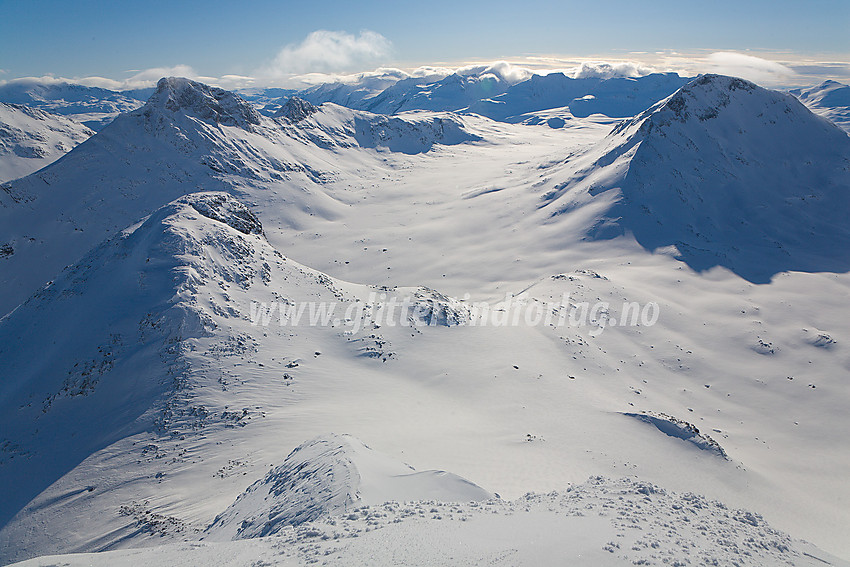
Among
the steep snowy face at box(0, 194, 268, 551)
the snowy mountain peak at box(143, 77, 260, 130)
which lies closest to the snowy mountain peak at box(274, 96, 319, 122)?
the snowy mountain peak at box(143, 77, 260, 130)

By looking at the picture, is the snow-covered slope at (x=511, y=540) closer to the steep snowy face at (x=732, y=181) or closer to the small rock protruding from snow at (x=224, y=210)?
the small rock protruding from snow at (x=224, y=210)

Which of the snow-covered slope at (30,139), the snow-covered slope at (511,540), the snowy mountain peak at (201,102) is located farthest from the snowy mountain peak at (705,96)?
the snow-covered slope at (30,139)

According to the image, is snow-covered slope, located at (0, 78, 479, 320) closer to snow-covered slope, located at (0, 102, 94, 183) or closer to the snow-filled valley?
the snow-filled valley

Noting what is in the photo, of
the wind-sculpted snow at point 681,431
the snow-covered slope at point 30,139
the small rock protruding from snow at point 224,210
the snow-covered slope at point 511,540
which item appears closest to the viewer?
the snow-covered slope at point 511,540

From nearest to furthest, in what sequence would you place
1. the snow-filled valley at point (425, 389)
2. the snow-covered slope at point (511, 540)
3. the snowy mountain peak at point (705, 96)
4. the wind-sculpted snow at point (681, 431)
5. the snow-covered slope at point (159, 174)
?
the snow-covered slope at point (511, 540) → the snow-filled valley at point (425, 389) → the wind-sculpted snow at point (681, 431) → the snow-covered slope at point (159, 174) → the snowy mountain peak at point (705, 96)

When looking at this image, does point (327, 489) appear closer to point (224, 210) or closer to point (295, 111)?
point (224, 210)

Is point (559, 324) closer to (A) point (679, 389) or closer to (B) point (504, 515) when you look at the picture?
(A) point (679, 389)
